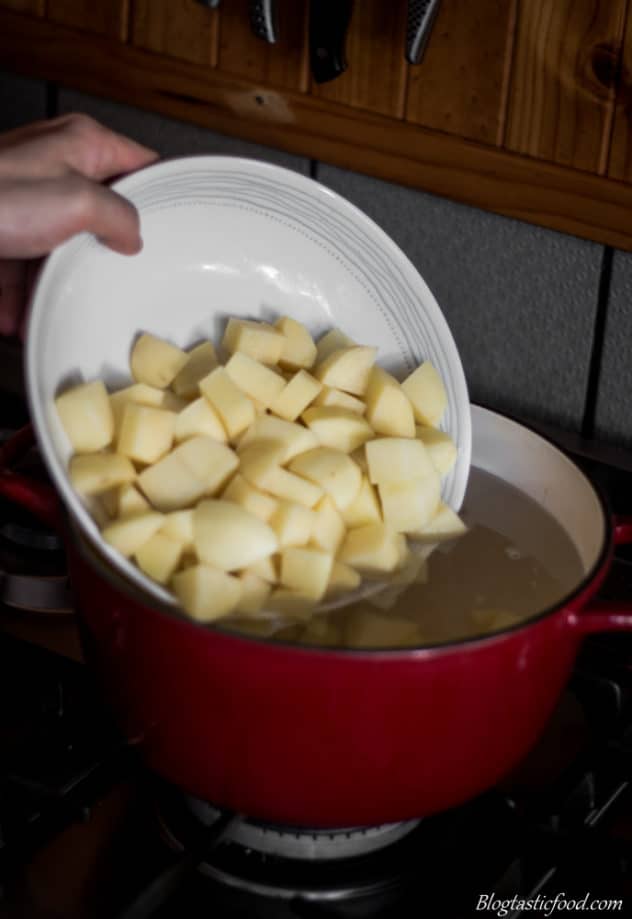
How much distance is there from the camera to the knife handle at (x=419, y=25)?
0.93 meters

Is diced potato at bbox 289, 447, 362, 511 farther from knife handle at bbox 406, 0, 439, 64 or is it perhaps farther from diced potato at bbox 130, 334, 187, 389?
knife handle at bbox 406, 0, 439, 64

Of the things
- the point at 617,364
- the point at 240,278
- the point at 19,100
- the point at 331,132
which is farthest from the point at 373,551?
the point at 19,100

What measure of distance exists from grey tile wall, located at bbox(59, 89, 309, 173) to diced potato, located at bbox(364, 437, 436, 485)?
1.39 feet

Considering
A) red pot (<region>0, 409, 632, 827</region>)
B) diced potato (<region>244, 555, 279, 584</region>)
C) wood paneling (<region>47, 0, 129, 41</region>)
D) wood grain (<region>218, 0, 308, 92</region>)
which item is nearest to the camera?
red pot (<region>0, 409, 632, 827</region>)

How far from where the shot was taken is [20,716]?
2.86 feet

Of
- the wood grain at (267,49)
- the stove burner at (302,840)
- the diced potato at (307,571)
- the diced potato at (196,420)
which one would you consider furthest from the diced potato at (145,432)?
the wood grain at (267,49)

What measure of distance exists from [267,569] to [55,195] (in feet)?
0.83

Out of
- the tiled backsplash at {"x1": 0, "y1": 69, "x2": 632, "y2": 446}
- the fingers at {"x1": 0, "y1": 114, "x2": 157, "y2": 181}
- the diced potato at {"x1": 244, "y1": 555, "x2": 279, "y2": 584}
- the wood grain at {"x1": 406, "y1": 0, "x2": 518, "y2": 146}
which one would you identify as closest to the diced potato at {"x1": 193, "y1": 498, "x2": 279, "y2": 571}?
the diced potato at {"x1": 244, "y1": 555, "x2": 279, "y2": 584}

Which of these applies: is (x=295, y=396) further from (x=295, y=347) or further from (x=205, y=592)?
(x=205, y=592)

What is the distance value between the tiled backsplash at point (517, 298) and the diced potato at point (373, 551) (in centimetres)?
25

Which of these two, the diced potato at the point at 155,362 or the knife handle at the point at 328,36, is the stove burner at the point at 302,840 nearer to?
the diced potato at the point at 155,362

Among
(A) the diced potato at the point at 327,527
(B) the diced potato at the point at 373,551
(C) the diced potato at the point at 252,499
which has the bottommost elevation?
(B) the diced potato at the point at 373,551

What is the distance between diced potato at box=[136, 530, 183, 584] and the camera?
717mm

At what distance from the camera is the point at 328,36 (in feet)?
3.27
